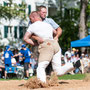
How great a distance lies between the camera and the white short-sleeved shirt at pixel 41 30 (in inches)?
371

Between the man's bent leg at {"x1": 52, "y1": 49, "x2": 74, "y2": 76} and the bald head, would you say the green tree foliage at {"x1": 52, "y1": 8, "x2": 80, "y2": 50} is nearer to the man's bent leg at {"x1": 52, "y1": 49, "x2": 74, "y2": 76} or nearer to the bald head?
the man's bent leg at {"x1": 52, "y1": 49, "x2": 74, "y2": 76}

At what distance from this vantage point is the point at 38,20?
9594mm

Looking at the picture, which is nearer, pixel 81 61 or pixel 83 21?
pixel 81 61

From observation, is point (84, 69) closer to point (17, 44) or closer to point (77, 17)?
A: point (17, 44)

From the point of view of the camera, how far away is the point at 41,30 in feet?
30.9

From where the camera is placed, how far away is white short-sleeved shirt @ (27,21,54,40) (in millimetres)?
9422

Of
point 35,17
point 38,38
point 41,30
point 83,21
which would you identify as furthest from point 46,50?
point 83,21

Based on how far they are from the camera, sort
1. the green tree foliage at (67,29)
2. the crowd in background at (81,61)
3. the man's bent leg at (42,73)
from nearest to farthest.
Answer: the man's bent leg at (42,73) → the crowd in background at (81,61) → the green tree foliage at (67,29)

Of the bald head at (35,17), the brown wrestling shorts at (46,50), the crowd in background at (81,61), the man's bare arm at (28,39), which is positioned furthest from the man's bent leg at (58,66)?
the crowd in background at (81,61)

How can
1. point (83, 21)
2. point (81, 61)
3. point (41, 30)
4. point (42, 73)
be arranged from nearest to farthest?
1. point (42, 73)
2. point (41, 30)
3. point (81, 61)
4. point (83, 21)

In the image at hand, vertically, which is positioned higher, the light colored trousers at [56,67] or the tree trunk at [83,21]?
the light colored trousers at [56,67]

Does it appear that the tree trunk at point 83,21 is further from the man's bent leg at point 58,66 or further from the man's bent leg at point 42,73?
the man's bent leg at point 42,73

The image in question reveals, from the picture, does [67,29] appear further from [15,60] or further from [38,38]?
[38,38]

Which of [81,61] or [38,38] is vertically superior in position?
[38,38]
